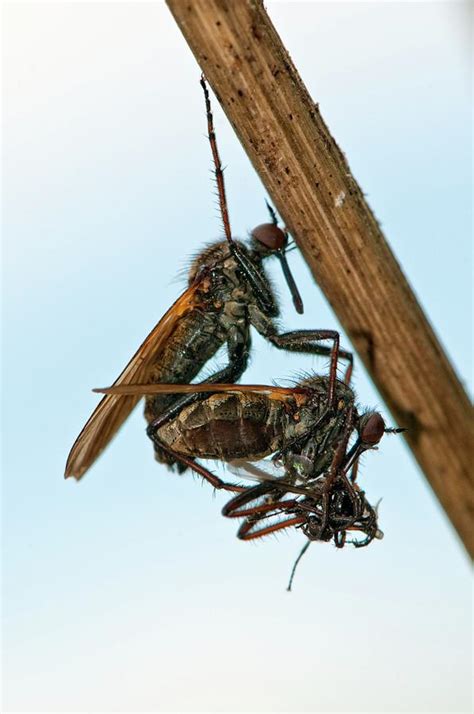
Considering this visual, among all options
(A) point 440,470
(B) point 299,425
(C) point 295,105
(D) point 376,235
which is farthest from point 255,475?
(C) point 295,105

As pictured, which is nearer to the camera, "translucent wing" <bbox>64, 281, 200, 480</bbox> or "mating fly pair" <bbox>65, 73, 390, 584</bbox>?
"mating fly pair" <bbox>65, 73, 390, 584</bbox>

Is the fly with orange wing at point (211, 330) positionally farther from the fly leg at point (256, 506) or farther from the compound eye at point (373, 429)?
the compound eye at point (373, 429)

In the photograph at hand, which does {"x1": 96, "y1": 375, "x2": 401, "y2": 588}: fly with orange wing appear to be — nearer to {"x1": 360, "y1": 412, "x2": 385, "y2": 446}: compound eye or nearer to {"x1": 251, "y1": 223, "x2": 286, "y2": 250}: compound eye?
{"x1": 360, "y1": 412, "x2": 385, "y2": 446}: compound eye

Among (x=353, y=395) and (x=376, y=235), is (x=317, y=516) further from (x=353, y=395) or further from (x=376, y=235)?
(x=376, y=235)

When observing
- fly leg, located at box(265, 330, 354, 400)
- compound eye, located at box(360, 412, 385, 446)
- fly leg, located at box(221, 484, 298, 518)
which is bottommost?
fly leg, located at box(221, 484, 298, 518)

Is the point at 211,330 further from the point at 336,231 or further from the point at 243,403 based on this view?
the point at 336,231

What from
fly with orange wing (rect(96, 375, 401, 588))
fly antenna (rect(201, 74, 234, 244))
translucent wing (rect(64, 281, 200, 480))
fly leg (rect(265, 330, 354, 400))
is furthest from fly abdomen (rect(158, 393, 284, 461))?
fly antenna (rect(201, 74, 234, 244))

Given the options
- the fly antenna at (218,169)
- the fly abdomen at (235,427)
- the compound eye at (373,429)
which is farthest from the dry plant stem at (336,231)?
the fly antenna at (218,169)

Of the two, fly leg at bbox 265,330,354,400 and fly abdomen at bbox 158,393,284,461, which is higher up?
fly leg at bbox 265,330,354,400
